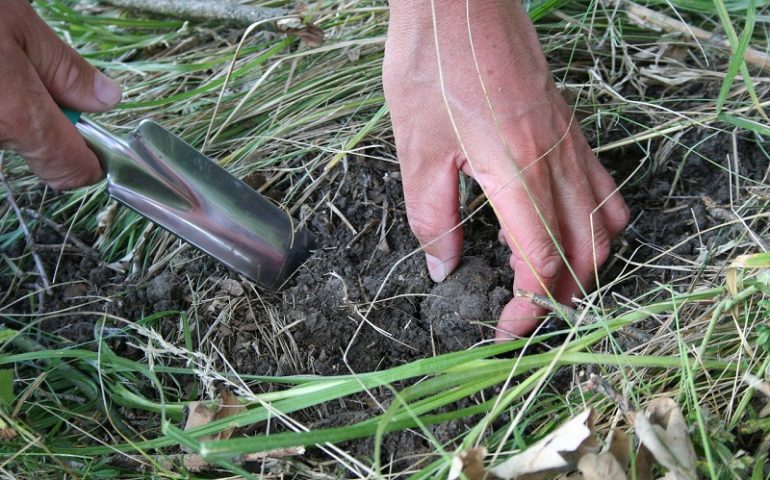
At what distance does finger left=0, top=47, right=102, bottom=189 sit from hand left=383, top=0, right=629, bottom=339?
1.90 ft

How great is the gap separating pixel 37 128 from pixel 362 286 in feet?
2.05

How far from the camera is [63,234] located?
62.9 inches

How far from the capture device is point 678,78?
1602 mm

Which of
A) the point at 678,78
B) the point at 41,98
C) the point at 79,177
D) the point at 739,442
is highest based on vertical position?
the point at 41,98

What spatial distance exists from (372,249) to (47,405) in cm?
65

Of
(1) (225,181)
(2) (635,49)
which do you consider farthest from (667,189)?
(1) (225,181)

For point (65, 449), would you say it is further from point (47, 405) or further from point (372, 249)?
point (372, 249)

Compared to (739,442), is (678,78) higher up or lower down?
higher up

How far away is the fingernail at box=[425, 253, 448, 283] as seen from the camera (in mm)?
1330

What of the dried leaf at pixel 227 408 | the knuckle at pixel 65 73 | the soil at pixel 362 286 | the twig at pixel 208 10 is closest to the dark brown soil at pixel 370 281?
the soil at pixel 362 286

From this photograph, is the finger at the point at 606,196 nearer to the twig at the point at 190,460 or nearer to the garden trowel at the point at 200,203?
the garden trowel at the point at 200,203

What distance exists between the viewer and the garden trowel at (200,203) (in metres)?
1.41

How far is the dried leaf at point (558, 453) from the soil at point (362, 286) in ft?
0.92

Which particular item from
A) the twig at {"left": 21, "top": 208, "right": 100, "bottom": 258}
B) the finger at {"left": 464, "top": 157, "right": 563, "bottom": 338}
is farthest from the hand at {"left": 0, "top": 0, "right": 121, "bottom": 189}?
the finger at {"left": 464, "top": 157, "right": 563, "bottom": 338}
